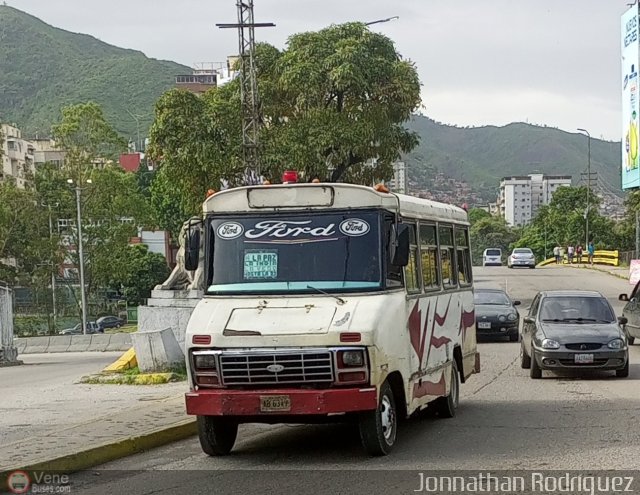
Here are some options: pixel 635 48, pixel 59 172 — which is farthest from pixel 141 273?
pixel 635 48

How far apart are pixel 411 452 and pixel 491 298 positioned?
715 inches

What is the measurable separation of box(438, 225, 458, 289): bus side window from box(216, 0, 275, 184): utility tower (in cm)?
1868

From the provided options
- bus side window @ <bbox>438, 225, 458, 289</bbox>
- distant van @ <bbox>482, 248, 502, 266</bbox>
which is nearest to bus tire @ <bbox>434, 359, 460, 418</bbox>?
bus side window @ <bbox>438, 225, 458, 289</bbox>

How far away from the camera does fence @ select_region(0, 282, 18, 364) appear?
31.3 meters

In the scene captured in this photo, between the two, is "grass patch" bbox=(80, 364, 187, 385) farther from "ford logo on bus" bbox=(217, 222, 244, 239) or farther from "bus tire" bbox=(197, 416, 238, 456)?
"ford logo on bus" bbox=(217, 222, 244, 239)

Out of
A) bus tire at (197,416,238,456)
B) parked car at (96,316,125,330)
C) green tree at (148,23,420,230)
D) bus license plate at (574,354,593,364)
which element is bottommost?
parked car at (96,316,125,330)

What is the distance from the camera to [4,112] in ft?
646

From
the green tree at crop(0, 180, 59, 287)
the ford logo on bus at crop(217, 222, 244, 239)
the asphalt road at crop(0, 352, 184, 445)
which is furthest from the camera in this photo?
the green tree at crop(0, 180, 59, 287)

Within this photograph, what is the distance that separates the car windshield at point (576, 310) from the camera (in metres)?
18.4

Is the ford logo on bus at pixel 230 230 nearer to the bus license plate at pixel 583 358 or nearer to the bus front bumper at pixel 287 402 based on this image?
the bus front bumper at pixel 287 402

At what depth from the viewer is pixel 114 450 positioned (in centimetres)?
1060

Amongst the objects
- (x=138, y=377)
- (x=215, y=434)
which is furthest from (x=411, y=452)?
(x=138, y=377)

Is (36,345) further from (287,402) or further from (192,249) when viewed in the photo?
(287,402)

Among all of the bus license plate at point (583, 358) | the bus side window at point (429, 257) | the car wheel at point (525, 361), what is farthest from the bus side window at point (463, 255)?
the car wheel at point (525, 361)
